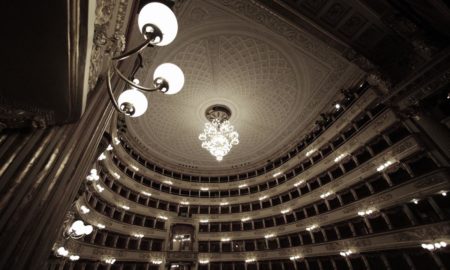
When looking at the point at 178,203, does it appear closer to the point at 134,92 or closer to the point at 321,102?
the point at 321,102

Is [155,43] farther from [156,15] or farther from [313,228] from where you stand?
[313,228]

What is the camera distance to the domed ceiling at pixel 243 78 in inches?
443

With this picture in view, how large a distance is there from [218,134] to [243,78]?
435 centimetres

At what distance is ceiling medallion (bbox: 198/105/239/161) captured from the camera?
1266 cm

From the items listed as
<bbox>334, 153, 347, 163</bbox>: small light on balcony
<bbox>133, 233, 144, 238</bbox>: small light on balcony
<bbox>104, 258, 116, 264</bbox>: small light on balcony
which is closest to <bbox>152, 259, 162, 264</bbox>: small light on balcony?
<bbox>133, 233, 144, 238</bbox>: small light on balcony

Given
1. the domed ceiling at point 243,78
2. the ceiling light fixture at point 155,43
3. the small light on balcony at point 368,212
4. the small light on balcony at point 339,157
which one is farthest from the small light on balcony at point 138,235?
the ceiling light fixture at point 155,43

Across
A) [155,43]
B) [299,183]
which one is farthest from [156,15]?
Answer: [299,183]

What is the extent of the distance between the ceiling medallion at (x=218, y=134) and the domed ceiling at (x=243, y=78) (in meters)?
0.64

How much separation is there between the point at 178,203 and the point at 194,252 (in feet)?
16.3

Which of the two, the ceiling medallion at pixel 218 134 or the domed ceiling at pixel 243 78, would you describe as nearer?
the domed ceiling at pixel 243 78

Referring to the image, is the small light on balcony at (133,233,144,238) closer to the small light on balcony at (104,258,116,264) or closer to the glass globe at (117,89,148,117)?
the small light on balcony at (104,258,116,264)

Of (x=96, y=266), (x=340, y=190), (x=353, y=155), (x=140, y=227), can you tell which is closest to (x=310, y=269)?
(x=340, y=190)

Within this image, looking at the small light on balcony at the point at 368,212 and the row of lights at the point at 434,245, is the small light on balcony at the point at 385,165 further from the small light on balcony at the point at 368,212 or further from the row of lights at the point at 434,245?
the row of lights at the point at 434,245

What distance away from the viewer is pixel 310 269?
13.9 meters
